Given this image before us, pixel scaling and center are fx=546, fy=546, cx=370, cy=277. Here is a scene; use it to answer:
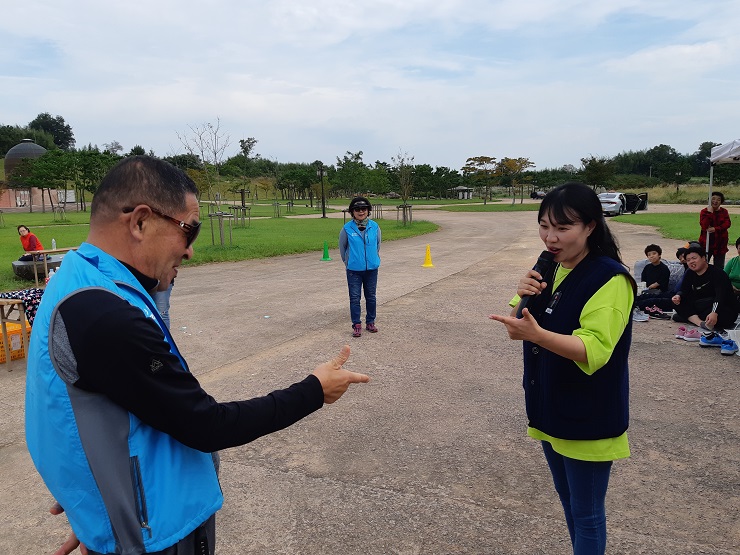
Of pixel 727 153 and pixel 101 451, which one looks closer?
pixel 101 451

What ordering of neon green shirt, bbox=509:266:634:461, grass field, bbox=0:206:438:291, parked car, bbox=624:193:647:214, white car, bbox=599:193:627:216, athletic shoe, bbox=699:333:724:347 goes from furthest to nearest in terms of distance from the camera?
parked car, bbox=624:193:647:214
white car, bbox=599:193:627:216
grass field, bbox=0:206:438:291
athletic shoe, bbox=699:333:724:347
neon green shirt, bbox=509:266:634:461

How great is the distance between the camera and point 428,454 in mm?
3879

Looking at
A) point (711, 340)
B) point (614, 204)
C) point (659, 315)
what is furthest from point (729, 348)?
point (614, 204)

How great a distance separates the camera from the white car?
33844 mm

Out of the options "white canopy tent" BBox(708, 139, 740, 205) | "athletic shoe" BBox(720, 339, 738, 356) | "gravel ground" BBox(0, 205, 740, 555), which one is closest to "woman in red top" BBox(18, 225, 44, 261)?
"gravel ground" BBox(0, 205, 740, 555)

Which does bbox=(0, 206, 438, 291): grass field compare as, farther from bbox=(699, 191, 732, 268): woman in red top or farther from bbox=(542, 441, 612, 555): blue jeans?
bbox=(542, 441, 612, 555): blue jeans

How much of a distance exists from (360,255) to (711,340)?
4354mm

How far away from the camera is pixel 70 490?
1315mm

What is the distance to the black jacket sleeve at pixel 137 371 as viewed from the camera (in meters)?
1.18

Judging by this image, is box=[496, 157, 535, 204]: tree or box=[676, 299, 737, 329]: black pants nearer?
box=[676, 299, 737, 329]: black pants

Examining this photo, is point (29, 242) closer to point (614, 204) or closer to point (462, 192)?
point (614, 204)

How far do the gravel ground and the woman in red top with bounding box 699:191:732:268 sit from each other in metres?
5.07

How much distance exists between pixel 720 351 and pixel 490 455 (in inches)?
156

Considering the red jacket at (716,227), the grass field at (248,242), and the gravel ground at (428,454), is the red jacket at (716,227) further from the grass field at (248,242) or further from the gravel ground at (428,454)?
the grass field at (248,242)
